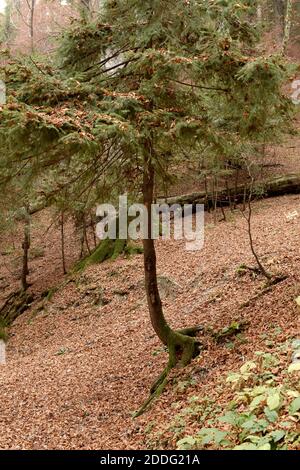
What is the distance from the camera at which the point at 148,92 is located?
6.77m

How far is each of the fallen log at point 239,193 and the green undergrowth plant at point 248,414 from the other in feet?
41.2

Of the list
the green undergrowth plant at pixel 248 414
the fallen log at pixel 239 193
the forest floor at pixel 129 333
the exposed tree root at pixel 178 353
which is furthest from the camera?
the fallen log at pixel 239 193

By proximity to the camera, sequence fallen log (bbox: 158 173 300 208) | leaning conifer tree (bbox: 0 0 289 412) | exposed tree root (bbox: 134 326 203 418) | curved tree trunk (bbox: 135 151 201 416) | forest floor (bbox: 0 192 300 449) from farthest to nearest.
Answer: fallen log (bbox: 158 173 300 208) → curved tree trunk (bbox: 135 151 201 416) → exposed tree root (bbox: 134 326 203 418) → forest floor (bbox: 0 192 300 449) → leaning conifer tree (bbox: 0 0 289 412)

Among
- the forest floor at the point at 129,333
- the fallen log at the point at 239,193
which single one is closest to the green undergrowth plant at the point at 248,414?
the forest floor at the point at 129,333

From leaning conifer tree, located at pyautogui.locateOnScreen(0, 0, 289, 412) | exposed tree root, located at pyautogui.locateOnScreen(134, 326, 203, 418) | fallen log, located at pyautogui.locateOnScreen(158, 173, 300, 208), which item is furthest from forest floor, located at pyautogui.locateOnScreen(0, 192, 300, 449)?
leaning conifer tree, located at pyautogui.locateOnScreen(0, 0, 289, 412)

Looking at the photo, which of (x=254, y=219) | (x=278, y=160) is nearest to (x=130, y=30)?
(x=254, y=219)

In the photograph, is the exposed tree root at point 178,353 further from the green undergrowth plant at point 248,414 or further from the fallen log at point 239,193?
the fallen log at point 239,193

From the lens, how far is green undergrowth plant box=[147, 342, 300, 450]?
13.9 ft

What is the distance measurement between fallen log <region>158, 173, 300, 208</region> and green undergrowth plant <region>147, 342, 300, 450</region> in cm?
1255

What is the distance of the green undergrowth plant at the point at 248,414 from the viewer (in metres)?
4.23

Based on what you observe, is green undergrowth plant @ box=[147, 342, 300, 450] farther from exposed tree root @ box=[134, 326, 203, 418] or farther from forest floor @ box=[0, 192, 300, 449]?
exposed tree root @ box=[134, 326, 203, 418]

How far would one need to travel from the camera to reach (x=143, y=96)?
6.65m
